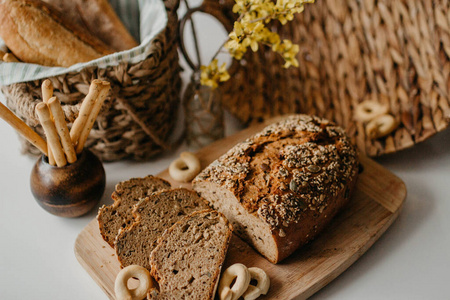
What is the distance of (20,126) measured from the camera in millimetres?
1667

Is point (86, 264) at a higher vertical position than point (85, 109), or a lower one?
lower

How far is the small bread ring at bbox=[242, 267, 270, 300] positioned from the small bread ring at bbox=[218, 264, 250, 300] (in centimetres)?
3

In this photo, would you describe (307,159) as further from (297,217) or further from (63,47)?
(63,47)

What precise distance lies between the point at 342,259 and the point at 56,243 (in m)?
1.21

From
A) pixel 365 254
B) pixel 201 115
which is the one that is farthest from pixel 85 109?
pixel 365 254

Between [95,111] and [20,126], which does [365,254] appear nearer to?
[95,111]

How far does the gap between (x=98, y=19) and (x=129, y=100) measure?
0.48 meters

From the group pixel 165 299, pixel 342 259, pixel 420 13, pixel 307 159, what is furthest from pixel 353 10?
pixel 165 299

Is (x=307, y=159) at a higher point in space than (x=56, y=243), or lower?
higher

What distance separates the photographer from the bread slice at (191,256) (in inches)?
59.3

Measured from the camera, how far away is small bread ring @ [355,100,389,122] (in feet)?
7.22

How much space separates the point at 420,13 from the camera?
199cm

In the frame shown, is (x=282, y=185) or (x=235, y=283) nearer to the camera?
(x=235, y=283)

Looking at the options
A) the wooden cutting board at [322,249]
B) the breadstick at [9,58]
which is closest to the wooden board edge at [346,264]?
the wooden cutting board at [322,249]
